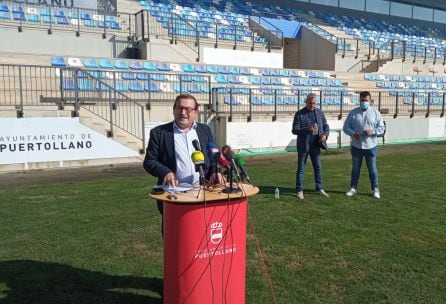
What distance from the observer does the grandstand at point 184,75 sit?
12438 millimetres

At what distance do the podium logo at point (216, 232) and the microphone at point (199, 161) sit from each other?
0.42 m

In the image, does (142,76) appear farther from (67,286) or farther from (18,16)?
(67,286)

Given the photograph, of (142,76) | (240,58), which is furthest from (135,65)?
(240,58)

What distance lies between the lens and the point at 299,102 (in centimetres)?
1717

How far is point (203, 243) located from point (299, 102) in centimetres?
1468

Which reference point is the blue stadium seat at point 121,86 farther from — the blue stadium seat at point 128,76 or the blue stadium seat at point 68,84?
the blue stadium seat at point 68,84

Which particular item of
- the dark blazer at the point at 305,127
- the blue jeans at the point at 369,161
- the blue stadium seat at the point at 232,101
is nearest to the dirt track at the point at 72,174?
the blue stadium seat at the point at 232,101

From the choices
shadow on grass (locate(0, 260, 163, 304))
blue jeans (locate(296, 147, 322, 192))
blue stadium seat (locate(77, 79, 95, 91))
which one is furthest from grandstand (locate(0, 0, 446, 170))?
shadow on grass (locate(0, 260, 163, 304))

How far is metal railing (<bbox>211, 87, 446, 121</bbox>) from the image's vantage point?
1556cm

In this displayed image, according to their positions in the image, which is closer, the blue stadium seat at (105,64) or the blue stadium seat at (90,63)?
the blue stadium seat at (90,63)

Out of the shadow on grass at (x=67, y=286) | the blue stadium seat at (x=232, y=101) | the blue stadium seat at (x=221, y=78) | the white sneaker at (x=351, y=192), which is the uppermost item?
the blue stadium seat at (x=221, y=78)

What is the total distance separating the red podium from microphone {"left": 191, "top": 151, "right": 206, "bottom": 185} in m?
0.15

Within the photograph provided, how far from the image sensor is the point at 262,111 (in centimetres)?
1616

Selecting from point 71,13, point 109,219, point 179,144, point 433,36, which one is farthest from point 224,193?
point 433,36
